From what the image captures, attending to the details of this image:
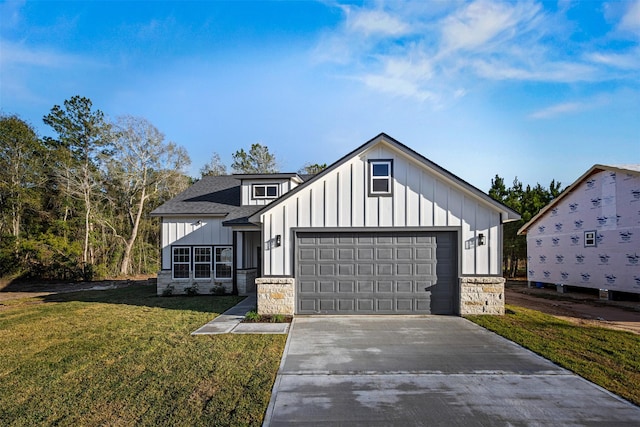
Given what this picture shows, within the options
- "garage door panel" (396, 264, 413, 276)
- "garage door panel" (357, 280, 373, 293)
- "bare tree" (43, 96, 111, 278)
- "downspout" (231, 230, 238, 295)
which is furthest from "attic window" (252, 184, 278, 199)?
"bare tree" (43, 96, 111, 278)

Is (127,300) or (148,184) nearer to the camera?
(127,300)

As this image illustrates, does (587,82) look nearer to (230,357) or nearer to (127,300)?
(230,357)

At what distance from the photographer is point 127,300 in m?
14.3

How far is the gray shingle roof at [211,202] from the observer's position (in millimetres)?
15609

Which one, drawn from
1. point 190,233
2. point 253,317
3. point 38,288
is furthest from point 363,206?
point 38,288

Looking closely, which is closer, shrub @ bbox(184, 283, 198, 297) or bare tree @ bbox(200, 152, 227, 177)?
shrub @ bbox(184, 283, 198, 297)

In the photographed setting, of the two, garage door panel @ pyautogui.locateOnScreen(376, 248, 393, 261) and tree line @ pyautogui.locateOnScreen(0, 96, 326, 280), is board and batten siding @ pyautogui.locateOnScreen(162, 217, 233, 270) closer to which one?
garage door panel @ pyautogui.locateOnScreen(376, 248, 393, 261)

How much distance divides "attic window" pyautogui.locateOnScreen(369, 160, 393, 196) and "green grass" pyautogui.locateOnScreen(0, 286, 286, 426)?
16.9 feet

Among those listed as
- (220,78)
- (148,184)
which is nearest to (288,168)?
(148,184)

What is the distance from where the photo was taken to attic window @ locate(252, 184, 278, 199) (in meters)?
16.4

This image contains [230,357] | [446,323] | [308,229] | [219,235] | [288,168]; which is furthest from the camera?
[288,168]

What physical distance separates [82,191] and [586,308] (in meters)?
30.8

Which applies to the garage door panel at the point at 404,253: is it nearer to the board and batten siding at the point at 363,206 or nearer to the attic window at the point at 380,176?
the board and batten siding at the point at 363,206

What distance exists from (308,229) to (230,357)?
4.68m
